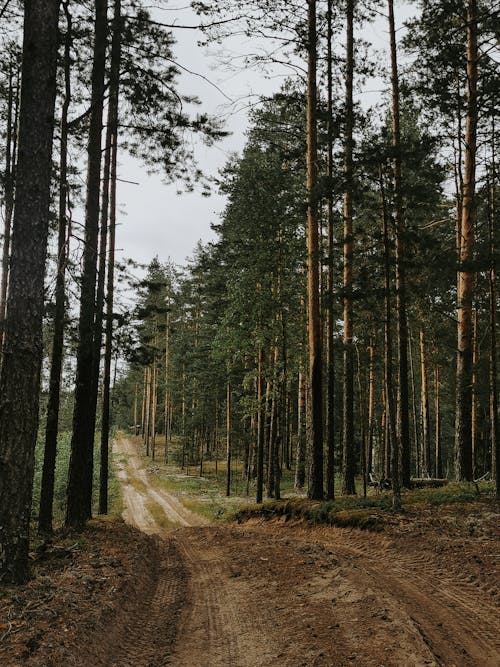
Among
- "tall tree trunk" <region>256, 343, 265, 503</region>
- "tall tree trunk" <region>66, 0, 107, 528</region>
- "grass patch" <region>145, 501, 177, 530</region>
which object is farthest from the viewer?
"grass patch" <region>145, 501, 177, 530</region>

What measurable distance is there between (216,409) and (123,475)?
8630 mm

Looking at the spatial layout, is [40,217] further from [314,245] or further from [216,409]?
[216,409]

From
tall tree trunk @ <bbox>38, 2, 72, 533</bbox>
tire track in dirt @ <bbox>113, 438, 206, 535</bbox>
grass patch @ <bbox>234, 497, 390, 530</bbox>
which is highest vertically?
tall tree trunk @ <bbox>38, 2, 72, 533</bbox>

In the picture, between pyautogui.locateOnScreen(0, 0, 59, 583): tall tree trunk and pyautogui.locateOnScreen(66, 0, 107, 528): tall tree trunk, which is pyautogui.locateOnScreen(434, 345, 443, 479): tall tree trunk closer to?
pyautogui.locateOnScreen(66, 0, 107, 528): tall tree trunk

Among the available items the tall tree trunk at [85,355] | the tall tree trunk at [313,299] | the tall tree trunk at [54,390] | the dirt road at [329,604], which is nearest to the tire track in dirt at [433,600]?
the dirt road at [329,604]

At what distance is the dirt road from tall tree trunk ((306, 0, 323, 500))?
99.0 inches

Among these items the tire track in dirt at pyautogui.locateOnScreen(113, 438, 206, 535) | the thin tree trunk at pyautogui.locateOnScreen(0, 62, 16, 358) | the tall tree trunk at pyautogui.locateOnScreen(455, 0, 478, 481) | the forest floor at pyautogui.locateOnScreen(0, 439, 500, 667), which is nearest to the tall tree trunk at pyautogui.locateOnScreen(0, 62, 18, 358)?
the thin tree trunk at pyautogui.locateOnScreen(0, 62, 16, 358)

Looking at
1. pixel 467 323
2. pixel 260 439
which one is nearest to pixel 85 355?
pixel 260 439

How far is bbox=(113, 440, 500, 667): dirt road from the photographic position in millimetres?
4688

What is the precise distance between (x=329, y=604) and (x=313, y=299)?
8830mm

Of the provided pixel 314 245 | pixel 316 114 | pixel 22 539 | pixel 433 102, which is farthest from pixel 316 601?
pixel 433 102

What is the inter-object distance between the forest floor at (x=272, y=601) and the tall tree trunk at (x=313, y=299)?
249 cm

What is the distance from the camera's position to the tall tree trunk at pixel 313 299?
41.9 ft

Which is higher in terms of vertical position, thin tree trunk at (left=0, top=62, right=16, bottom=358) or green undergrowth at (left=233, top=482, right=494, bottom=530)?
thin tree trunk at (left=0, top=62, right=16, bottom=358)
